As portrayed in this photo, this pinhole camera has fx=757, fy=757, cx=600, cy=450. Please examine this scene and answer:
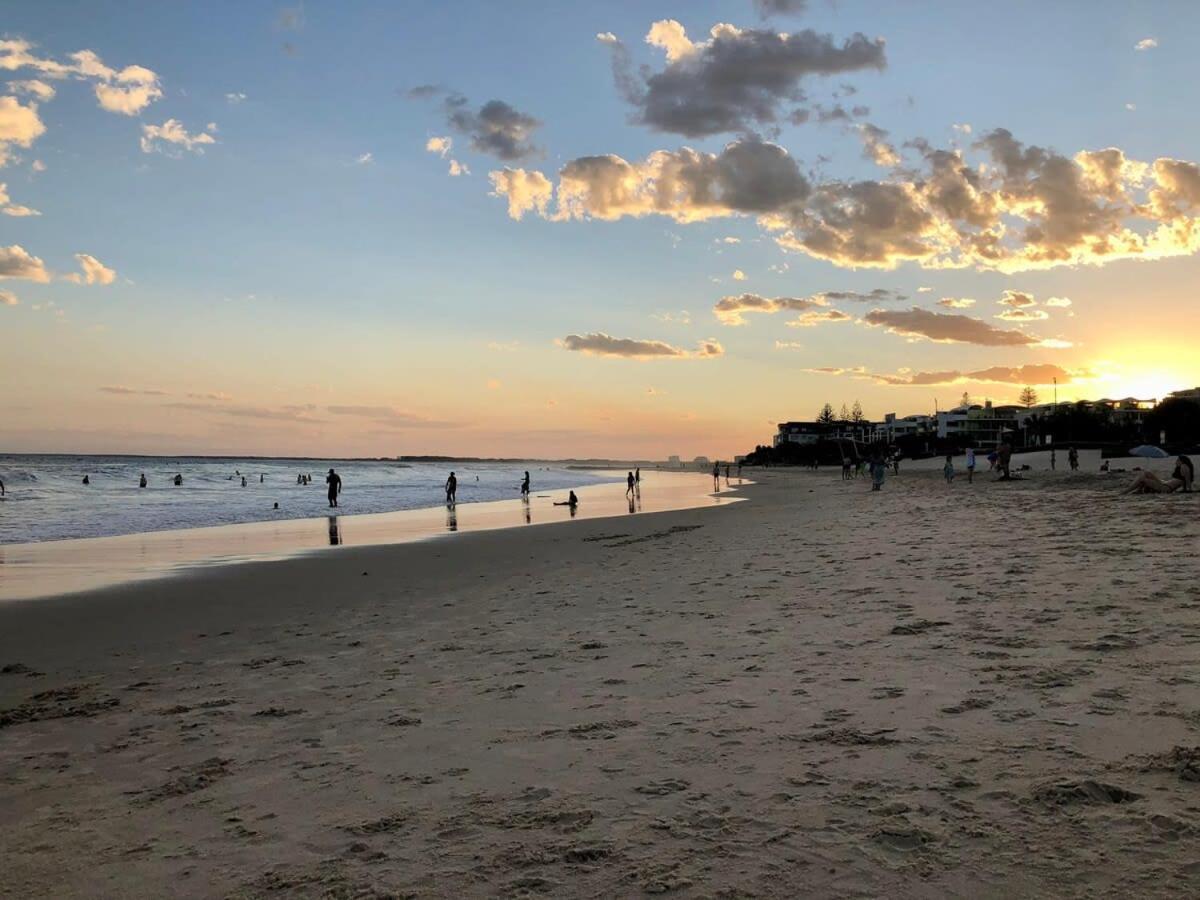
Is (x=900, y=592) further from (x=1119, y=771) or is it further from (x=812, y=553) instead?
(x=1119, y=771)

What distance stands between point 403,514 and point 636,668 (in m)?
30.8

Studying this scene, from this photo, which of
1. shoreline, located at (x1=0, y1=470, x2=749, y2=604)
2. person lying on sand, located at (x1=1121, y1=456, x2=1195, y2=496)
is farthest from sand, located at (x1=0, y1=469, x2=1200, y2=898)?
person lying on sand, located at (x1=1121, y1=456, x2=1195, y2=496)

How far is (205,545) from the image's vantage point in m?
21.7

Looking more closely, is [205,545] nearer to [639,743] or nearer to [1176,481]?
[639,743]

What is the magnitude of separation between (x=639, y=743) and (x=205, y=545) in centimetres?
2038

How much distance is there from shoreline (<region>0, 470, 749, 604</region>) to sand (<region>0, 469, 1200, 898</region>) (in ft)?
15.7

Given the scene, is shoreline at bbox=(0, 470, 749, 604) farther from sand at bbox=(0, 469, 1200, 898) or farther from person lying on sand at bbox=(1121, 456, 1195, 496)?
person lying on sand at bbox=(1121, 456, 1195, 496)

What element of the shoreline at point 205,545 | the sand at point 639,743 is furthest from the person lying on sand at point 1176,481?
the shoreline at point 205,545

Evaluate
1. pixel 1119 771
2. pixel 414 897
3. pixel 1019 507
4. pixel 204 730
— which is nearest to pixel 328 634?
pixel 204 730

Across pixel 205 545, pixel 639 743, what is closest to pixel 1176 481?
pixel 639 743

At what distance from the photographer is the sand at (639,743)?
3430mm

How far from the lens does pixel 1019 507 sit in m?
22.7

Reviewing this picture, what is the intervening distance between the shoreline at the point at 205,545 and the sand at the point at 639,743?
15.7 ft

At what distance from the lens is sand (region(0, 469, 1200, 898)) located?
11.3 feet
